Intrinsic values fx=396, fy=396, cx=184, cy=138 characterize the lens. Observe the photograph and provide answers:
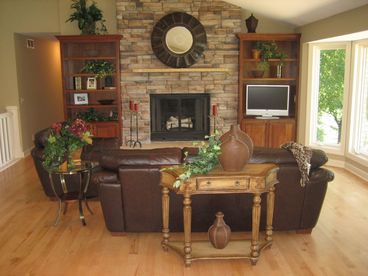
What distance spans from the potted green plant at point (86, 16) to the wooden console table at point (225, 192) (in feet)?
15.9

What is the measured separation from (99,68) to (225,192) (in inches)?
199

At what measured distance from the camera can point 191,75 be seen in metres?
7.66

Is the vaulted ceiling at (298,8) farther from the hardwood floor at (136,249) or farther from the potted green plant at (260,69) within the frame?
the hardwood floor at (136,249)

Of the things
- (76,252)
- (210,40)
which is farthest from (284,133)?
(76,252)

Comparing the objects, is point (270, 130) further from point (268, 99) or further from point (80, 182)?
point (80, 182)

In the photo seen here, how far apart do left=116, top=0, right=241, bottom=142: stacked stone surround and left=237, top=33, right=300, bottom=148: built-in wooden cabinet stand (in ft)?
0.76

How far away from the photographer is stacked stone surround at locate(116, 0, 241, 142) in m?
7.46

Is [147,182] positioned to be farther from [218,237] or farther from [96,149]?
[96,149]

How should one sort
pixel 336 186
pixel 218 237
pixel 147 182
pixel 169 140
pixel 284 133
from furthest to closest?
pixel 169 140 < pixel 284 133 < pixel 336 186 < pixel 147 182 < pixel 218 237

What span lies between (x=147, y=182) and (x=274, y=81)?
499 cm

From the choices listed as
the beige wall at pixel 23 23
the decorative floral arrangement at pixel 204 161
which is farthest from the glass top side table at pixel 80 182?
the beige wall at pixel 23 23

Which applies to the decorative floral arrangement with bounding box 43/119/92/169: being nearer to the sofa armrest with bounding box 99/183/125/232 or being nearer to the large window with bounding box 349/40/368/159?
the sofa armrest with bounding box 99/183/125/232

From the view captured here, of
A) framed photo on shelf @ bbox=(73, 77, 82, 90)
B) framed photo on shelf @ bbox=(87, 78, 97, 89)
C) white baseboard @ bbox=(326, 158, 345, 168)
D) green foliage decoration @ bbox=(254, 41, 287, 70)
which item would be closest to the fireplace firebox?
framed photo on shelf @ bbox=(87, 78, 97, 89)

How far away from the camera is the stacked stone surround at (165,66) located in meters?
7.46
